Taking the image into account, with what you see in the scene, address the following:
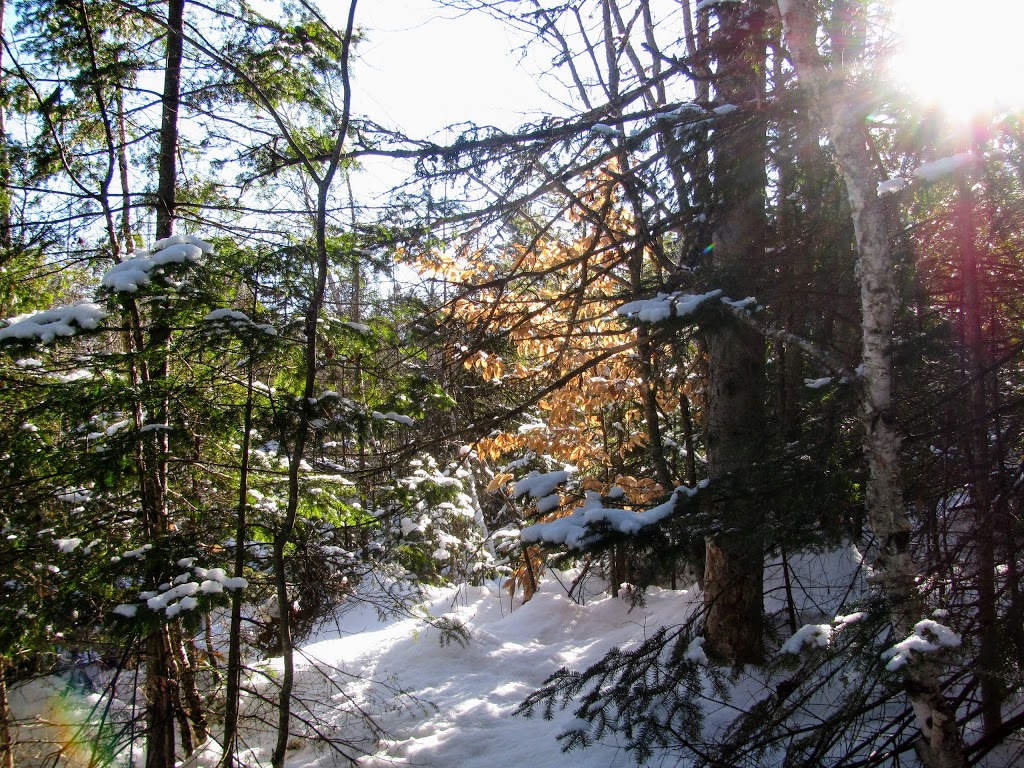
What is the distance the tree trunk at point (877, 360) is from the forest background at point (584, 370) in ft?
0.05

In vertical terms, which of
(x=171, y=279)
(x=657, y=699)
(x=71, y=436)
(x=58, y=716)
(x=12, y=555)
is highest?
(x=171, y=279)

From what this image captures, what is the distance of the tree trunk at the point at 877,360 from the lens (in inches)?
104

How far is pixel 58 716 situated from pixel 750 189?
10.0m

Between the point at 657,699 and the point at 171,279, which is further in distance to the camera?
the point at 171,279

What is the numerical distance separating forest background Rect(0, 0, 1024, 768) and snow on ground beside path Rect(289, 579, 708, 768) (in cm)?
39

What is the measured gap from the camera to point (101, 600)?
186 inches

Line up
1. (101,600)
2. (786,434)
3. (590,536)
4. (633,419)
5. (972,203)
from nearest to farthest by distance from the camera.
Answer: (590,536)
(972,203)
(786,434)
(101,600)
(633,419)

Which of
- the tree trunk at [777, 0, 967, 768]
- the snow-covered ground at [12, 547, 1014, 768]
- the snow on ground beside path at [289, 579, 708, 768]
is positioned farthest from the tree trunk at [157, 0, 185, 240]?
the tree trunk at [777, 0, 967, 768]

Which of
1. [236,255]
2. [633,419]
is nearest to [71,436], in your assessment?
[236,255]

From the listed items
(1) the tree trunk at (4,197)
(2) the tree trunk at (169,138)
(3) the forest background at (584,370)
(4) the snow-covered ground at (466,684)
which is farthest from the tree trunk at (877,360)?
(1) the tree trunk at (4,197)

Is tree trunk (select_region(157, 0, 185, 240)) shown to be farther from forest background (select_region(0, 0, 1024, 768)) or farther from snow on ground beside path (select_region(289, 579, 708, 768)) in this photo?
snow on ground beside path (select_region(289, 579, 708, 768))

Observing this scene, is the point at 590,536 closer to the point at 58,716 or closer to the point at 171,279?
the point at 171,279

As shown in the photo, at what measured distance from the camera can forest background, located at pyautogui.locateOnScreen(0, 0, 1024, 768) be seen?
295 centimetres

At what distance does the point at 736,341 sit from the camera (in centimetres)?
530
